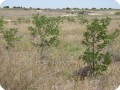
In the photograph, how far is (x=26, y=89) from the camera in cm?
548

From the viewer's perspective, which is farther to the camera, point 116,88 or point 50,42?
point 50,42

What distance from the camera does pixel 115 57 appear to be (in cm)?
1048

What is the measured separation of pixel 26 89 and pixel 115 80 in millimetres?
2456

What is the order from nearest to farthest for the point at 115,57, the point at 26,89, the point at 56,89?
the point at 26,89 → the point at 56,89 → the point at 115,57

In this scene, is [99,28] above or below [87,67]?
above

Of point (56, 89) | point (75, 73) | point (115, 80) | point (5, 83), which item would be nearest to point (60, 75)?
point (75, 73)

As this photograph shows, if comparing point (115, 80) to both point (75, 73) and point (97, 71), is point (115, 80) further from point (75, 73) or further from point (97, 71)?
point (75, 73)

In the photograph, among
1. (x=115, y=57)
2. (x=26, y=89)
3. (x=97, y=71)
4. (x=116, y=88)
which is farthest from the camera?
(x=115, y=57)

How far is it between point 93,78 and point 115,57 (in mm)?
3062

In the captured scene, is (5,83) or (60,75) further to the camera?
(60,75)

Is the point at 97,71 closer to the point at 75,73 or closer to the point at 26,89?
the point at 75,73

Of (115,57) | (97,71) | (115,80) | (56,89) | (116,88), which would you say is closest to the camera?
(56,89)

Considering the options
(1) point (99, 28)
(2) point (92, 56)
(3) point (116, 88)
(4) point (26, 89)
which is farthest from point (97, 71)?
(4) point (26, 89)

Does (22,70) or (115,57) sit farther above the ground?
(22,70)
